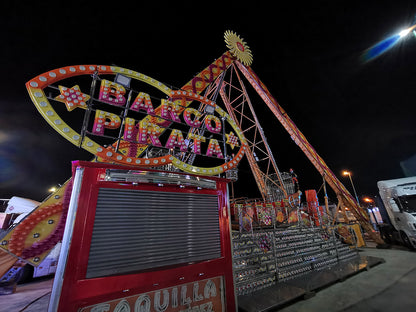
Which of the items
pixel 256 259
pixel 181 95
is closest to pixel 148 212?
pixel 181 95

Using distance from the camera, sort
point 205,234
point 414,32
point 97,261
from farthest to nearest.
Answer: point 414,32 → point 205,234 → point 97,261

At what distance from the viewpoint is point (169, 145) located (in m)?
3.69

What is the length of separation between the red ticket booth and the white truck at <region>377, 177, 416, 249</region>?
11.7m

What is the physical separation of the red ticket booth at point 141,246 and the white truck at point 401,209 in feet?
38.5

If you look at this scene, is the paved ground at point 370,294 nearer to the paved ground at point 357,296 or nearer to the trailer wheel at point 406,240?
the paved ground at point 357,296

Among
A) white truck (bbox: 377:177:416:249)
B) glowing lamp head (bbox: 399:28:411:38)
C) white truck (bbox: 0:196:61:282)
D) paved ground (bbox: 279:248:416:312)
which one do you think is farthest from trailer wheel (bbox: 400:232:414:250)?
white truck (bbox: 0:196:61:282)

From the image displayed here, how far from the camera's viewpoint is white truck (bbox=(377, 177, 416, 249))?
8672 mm

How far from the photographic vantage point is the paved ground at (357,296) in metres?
3.82

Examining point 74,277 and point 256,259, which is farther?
point 256,259

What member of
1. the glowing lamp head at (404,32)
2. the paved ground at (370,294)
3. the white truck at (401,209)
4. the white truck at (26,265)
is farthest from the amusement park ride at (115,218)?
the white truck at (401,209)

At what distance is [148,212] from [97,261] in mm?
828

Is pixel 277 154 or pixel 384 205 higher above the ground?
pixel 277 154

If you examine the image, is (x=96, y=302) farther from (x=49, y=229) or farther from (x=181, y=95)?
(x=181, y=95)

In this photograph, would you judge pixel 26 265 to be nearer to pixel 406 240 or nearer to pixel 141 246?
pixel 141 246
